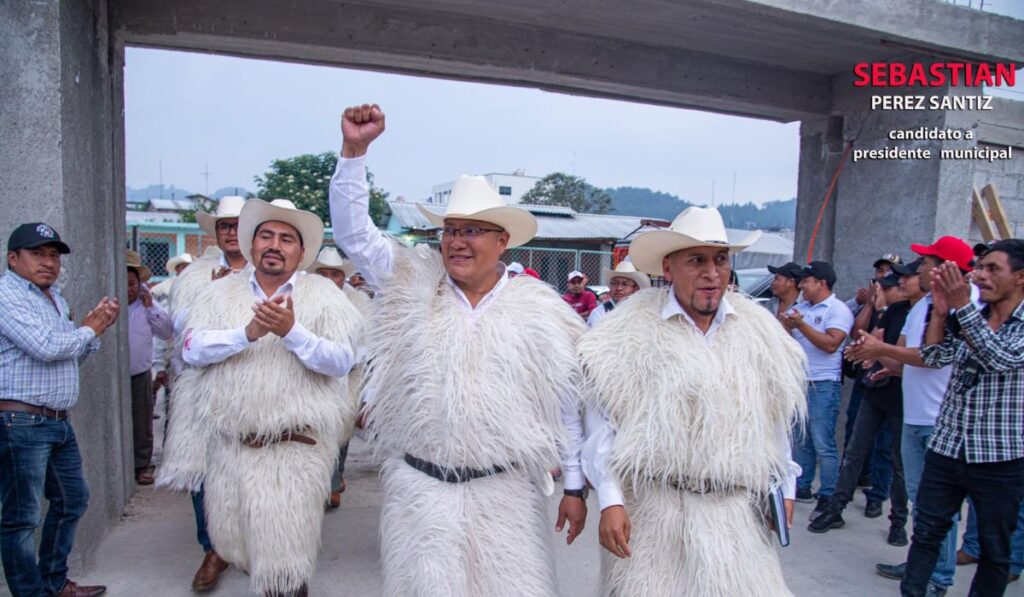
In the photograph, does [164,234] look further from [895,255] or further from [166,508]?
[895,255]

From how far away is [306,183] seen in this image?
29359 mm

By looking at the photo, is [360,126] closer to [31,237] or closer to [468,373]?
[468,373]

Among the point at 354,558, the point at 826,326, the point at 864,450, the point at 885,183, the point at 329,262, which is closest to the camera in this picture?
the point at 354,558

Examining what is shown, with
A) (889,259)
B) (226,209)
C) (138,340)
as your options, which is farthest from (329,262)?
(889,259)

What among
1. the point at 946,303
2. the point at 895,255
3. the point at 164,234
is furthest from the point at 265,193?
the point at 946,303

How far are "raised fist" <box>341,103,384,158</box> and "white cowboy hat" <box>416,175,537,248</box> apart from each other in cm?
40

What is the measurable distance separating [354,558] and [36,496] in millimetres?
1898

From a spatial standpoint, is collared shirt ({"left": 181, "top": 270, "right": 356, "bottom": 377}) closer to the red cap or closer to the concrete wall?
the red cap

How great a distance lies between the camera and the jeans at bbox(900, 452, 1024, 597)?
Result: 130 inches

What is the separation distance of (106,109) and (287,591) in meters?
3.63

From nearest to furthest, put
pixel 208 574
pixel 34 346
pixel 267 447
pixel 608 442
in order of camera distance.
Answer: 1. pixel 608 442
2. pixel 34 346
3. pixel 267 447
4. pixel 208 574

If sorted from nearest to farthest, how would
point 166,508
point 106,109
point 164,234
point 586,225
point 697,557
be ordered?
1. point 697,557
2. point 106,109
3. point 166,508
4. point 164,234
5. point 586,225

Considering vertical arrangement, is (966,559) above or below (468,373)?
below

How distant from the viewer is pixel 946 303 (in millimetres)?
3404
